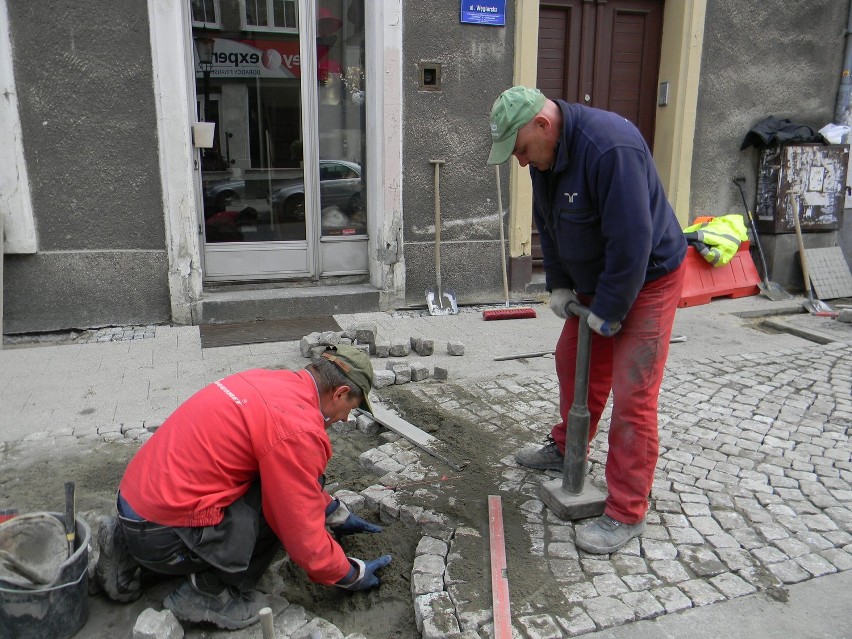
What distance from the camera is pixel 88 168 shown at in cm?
608

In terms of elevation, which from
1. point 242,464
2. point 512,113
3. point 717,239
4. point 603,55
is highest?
point 603,55

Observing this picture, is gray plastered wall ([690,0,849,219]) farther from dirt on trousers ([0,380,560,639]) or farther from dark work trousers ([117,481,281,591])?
dark work trousers ([117,481,281,591])

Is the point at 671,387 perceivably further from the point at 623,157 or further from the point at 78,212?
the point at 78,212

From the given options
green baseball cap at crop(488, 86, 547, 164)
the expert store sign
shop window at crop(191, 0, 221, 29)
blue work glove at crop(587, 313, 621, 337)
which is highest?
shop window at crop(191, 0, 221, 29)

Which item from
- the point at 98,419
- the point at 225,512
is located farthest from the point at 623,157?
the point at 98,419

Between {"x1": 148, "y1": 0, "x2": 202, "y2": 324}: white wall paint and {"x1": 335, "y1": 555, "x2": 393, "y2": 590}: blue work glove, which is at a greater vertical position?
{"x1": 148, "y1": 0, "x2": 202, "y2": 324}: white wall paint

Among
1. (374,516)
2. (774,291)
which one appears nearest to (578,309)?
(374,516)

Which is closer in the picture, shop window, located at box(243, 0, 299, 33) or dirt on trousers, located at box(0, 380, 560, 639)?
dirt on trousers, located at box(0, 380, 560, 639)

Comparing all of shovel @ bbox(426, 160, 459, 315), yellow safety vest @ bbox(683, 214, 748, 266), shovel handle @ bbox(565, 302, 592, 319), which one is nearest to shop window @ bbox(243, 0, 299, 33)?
shovel @ bbox(426, 160, 459, 315)

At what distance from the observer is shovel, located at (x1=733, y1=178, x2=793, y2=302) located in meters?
8.02

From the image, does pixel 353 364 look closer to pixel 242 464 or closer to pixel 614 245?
pixel 242 464

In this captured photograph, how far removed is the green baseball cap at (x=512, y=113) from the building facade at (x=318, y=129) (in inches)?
158

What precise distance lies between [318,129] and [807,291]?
581 cm

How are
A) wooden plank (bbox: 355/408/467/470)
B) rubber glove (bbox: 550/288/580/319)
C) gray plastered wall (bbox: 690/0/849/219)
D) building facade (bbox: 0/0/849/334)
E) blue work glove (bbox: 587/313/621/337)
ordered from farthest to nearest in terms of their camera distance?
gray plastered wall (bbox: 690/0/849/219) → building facade (bbox: 0/0/849/334) → wooden plank (bbox: 355/408/467/470) → rubber glove (bbox: 550/288/580/319) → blue work glove (bbox: 587/313/621/337)
